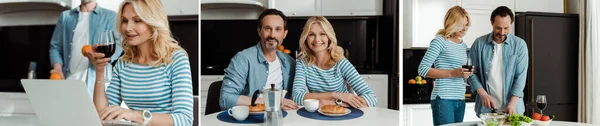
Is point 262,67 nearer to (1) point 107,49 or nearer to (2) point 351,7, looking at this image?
(2) point 351,7

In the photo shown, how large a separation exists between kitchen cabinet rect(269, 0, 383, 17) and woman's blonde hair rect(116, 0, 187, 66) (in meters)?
0.42

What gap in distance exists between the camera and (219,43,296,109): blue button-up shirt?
1690 millimetres

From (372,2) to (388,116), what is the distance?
1.55ft

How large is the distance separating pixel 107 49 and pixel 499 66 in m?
1.83

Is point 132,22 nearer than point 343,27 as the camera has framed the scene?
Yes

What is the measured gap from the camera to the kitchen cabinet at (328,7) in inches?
67.6

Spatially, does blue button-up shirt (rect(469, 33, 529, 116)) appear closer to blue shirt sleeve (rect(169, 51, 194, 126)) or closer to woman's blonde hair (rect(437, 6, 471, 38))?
woman's blonde hair (rect(437, 6, 471, 38))

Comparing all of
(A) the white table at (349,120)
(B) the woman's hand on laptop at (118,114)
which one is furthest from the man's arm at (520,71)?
(B) the woman's hand on laptop at (118,114)

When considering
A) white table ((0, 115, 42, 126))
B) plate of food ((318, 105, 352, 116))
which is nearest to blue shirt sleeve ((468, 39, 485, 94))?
plate of food ((318, 105, 352, 116))

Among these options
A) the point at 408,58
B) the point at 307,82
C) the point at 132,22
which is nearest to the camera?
the point at 132,22

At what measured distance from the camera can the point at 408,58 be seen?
2129 mm

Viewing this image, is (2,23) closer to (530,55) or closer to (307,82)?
(307,82)

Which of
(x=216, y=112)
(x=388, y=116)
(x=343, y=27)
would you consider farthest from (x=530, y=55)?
(x=216, y=112)

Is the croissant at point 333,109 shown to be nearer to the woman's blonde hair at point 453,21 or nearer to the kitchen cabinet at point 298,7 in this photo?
the kitchen cabinet at point 298,7
